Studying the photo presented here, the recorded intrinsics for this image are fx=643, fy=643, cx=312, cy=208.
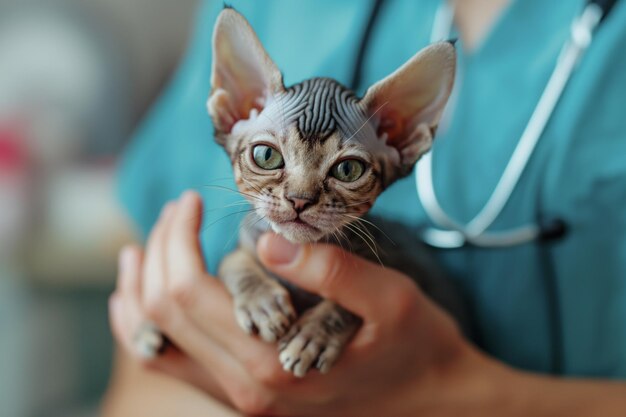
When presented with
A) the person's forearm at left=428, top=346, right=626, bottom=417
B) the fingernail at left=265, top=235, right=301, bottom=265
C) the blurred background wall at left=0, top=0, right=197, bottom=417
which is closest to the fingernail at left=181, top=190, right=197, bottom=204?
the fingernail at left=265, top=235, right=301, bottom=265

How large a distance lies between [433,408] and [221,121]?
0.39m

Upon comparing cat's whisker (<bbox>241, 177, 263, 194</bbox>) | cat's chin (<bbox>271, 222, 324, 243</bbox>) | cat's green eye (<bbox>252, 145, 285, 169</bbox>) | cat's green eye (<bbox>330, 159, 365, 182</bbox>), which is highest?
cat's green eye (<bbox>252, 145, 285, 169</bbox>)

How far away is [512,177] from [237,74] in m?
0.30

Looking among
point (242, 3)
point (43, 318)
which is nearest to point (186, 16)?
point (43, 318)

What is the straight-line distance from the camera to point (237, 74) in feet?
1.03

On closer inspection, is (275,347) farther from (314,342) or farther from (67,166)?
(67,166)

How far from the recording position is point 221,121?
12.9 inches

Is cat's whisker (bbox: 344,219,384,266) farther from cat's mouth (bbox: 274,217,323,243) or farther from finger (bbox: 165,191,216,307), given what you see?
finger (bbox: 165,191,216,307)

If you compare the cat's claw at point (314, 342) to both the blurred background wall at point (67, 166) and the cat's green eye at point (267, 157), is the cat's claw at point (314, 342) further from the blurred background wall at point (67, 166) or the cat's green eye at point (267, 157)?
the blurred background wall at point (67, 166)

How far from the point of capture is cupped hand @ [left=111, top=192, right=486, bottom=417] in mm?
411

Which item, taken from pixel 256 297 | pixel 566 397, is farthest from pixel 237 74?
pixel 566 397

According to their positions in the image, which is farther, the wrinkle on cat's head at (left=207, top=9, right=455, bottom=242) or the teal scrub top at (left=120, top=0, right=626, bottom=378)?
the teal scrub top at (left=120, top=0, right=626, bottom=378)

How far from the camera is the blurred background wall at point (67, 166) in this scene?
44.2 inches

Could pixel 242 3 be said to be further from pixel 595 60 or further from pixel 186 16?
pixel 186 16
